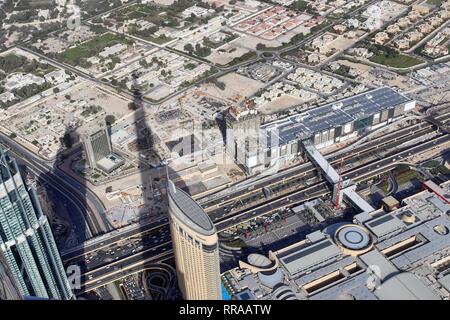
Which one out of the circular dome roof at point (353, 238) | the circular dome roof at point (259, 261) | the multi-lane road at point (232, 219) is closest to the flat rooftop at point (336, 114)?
the multi-lane road at point (232, 219)

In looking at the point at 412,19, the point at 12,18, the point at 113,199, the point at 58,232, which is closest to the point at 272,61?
the point at 412,19

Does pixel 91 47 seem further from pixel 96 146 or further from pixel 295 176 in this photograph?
pixel 295 176

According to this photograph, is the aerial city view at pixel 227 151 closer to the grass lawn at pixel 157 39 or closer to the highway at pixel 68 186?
the highway at pixel 68 186

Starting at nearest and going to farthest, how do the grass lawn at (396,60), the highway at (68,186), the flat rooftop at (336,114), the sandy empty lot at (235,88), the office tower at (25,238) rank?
the office tower at (25,238) < the highway at (68,186) < the flat rooftop at (336,114) < the sandy empty lot at (235,88) < the grass lawn at (396,60)

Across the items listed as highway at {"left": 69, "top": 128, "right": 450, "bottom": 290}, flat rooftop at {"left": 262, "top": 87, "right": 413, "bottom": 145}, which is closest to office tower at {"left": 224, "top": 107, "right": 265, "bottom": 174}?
flat rooftop at {"left": 262, "top": 87, "right": 413, "bottom": 145}

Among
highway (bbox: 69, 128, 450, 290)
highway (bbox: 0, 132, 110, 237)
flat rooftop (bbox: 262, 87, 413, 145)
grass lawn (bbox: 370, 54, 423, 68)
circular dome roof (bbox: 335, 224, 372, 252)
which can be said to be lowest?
highway (bbox: 0, 132, 110, 237)

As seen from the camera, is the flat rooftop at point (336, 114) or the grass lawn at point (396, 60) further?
the grass lawn at point (396, 60)

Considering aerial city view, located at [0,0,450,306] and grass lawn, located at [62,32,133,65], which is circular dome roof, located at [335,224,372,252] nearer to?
aerial city view, located at [0,0,450,306]
